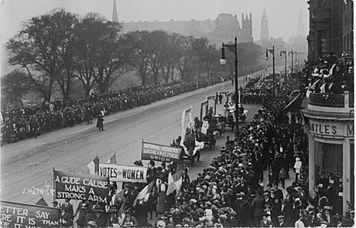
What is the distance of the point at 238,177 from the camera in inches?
589

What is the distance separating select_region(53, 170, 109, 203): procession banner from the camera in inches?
511

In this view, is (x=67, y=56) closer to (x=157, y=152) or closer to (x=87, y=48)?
(x=87, y=48)

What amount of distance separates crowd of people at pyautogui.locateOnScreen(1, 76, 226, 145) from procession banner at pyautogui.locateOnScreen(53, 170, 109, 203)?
9.40 m

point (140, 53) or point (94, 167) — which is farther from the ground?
point (140, 53)

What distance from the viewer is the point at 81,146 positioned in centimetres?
2309

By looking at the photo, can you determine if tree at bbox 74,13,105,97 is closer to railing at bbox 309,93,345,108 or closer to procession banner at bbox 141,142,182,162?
procession banner at bbox 141,142,182,162

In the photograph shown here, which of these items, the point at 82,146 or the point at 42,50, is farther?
the point at 42,50

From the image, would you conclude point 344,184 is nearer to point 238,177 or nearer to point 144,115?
point 238,177

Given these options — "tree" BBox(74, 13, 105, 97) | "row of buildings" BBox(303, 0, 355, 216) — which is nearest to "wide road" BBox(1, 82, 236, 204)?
"tree" BBox(74, 13, 105, 97)

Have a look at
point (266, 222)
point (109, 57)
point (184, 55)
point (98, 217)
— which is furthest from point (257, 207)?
point (109, 57)

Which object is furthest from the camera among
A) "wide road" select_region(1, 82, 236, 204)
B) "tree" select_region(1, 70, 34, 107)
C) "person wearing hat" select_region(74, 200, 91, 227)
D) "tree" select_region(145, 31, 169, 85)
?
"tree" select_region(145, 31, 169, 85)

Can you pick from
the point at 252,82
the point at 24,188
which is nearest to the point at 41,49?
the point at 252,82

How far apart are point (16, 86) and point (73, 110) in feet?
17.2

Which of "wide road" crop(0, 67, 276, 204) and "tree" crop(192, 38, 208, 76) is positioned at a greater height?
"tree" crop(192, 38, 208, 76)
